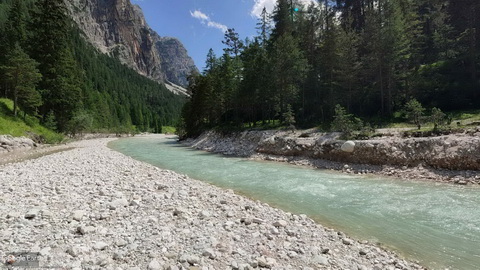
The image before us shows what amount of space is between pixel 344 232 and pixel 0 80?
47.3 meters

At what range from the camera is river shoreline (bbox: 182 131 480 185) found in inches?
577

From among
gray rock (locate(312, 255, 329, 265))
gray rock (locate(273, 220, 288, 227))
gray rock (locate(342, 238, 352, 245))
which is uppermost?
gray rock (locate(273, 220, 288, 227))

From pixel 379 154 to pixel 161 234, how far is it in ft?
58.8

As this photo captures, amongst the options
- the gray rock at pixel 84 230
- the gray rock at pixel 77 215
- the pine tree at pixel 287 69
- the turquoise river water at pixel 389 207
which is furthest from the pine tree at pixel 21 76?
the gray rock at pixel 84 230

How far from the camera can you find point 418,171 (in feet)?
51.2

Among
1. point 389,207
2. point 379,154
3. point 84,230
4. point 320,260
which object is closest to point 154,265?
point 84,230

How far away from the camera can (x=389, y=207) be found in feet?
32.6

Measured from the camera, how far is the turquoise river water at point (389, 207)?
6609mm

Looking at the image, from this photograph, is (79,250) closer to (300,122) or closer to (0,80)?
(300,122)

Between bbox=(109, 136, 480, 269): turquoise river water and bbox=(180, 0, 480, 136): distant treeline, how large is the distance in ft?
53.4

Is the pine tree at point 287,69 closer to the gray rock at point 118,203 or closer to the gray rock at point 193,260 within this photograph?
the gray rock at point 118,203

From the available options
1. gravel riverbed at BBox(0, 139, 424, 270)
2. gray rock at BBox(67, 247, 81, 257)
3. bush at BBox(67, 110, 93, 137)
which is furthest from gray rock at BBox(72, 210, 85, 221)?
bush at BBox(67, 110, 93, 137)

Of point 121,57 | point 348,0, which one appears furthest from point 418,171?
point 121,57

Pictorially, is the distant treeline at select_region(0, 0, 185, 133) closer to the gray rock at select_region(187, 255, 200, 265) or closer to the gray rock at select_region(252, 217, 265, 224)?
the gray rock at select_region(252, 217, 265, 224)
